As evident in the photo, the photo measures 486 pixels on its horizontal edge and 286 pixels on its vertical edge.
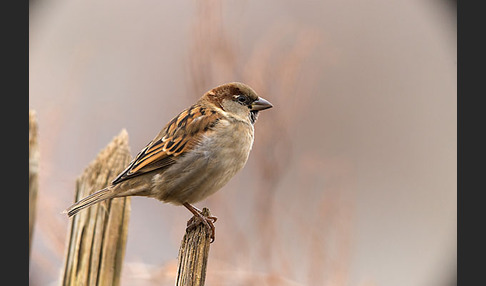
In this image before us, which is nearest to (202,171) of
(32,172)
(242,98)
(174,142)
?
(174,142)

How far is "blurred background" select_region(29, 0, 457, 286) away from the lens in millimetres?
3951

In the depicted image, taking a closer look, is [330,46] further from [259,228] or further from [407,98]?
[259,228]

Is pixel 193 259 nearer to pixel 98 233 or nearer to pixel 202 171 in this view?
pixel 98 233

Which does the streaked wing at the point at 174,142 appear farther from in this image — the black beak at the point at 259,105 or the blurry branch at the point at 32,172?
the blurry branch at the point at 32,172

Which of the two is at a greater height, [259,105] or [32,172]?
[259,105]

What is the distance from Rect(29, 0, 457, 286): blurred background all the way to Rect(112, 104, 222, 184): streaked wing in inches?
31.7

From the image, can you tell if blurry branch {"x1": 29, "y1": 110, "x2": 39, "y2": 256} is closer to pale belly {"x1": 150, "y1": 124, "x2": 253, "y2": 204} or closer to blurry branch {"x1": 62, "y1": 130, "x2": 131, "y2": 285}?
blurry branch {"x1": 62, "y1": 130, "x2": 131, "y2": 285}

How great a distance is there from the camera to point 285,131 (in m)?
4.02

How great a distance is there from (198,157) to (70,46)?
2.39m

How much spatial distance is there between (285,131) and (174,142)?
3.76 feet

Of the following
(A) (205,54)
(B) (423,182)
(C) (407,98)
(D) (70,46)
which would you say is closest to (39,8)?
(D) (70,46)

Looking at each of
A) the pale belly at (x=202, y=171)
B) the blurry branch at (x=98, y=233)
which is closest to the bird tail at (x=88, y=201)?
the blurry branch at (x=98, y=233)

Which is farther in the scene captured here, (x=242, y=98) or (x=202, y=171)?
(x=242, y=98)

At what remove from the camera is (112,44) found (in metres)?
5.12
